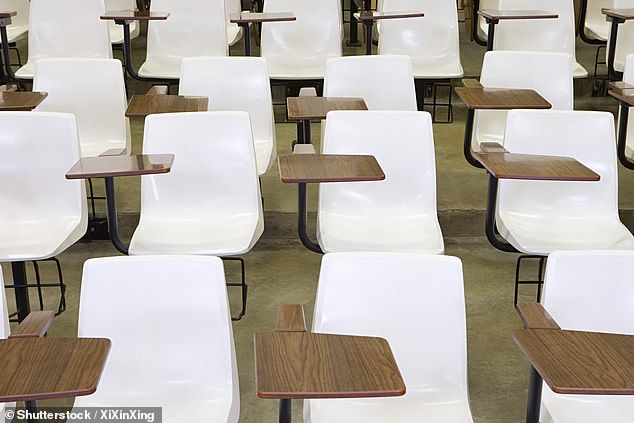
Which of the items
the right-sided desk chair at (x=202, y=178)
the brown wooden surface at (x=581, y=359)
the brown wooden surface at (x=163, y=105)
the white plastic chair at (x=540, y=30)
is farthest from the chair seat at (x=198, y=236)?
the white plastic chair at (x=540, y=30)

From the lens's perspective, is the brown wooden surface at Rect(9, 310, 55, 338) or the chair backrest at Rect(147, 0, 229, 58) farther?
the chair backrest at Rect(147, 0, 229, 58)

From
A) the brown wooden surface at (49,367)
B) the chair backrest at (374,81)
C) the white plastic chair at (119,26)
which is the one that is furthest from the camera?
the white plastic chair at (119,26)

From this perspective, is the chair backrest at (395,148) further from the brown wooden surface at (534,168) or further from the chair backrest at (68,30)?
the chair backrest at (68,30)

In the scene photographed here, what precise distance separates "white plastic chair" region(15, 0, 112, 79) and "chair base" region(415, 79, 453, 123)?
1.76 m

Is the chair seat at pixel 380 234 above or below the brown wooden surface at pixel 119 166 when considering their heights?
below

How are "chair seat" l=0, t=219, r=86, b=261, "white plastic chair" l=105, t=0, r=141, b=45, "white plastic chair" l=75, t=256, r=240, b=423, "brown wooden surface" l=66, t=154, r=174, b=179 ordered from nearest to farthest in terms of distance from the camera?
"white plastic chair" l=75, t=256, r=240, b=423 < "brown wooden surface" l=66, t=154, r=174, b=179 < "chair seat" l=0, t=219, r=86, b=261 < "white plastic chair" l=105, t=0, r=141, b=45

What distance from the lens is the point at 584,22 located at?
560 cm

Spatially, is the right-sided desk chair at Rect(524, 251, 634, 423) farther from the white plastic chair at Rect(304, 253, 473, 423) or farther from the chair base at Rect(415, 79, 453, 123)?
the chair base at Rect(415, 79, 453, 123)

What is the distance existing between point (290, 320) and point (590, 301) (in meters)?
0.76

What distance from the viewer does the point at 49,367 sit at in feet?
4.99

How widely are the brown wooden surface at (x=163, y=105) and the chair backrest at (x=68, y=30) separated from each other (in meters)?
1.37

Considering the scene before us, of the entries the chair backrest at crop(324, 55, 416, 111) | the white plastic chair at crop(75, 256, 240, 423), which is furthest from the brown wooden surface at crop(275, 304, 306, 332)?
the chair backrest at crop(324, 55, 416, 111)

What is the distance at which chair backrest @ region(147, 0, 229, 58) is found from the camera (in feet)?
15.3

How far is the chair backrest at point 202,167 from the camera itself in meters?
2.94
